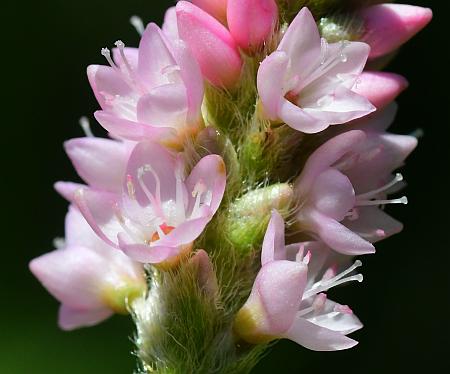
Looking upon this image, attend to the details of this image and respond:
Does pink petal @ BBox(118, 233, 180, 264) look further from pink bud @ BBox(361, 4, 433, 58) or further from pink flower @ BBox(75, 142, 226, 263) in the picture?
pink bud @ BBox(361, 4, 433, 58)

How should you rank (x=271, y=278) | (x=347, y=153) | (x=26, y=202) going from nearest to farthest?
(x=271, y=278)
(x=347, y=153)
(x=26, y=202)

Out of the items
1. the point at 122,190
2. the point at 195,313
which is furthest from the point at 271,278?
the point at 122,190

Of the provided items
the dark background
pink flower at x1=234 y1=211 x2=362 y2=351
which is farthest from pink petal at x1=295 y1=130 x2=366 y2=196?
the dark background

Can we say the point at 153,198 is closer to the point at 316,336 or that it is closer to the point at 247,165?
the point at 247,165

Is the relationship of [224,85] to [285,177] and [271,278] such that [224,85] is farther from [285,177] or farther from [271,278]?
[271,278]

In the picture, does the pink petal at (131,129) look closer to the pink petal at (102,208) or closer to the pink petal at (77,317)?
the pink petal at (102,208)

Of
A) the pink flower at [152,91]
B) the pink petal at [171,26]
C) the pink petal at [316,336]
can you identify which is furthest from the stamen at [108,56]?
the pink petal at [316,336]

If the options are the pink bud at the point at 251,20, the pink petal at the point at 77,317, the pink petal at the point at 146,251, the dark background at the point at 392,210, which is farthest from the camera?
the dark background at the point at 392,210
